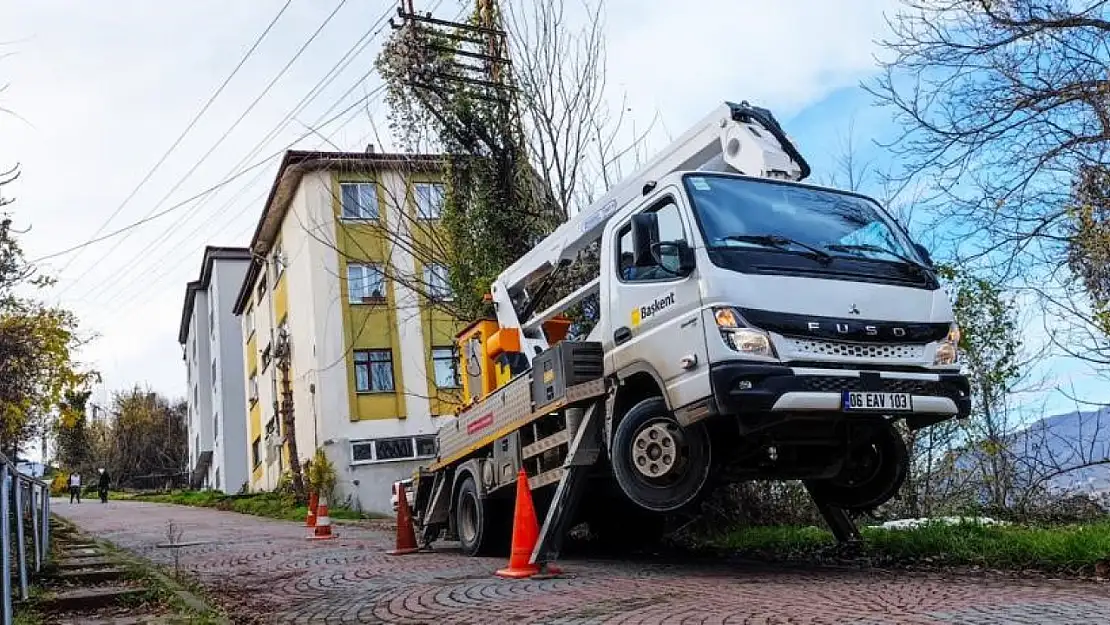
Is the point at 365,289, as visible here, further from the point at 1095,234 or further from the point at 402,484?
the point at 1095,234

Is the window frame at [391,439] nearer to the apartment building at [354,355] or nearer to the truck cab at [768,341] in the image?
the apartment building at [354,355]

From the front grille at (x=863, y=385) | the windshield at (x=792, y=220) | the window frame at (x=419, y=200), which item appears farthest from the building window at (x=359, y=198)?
the front grille at (x=863, y=385)

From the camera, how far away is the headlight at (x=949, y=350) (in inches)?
302

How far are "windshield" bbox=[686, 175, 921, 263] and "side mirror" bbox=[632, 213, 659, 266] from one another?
35 cm

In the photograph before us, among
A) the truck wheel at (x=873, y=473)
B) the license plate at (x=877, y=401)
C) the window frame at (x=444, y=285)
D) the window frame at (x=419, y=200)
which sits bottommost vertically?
the truck wheel at (x=873, y=473)

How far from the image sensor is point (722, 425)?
7.87 m

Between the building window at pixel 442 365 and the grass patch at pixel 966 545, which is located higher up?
the building window at pixel 442 365

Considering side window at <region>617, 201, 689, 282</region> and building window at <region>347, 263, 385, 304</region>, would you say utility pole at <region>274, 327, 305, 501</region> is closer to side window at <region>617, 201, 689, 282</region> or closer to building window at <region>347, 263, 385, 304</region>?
building window at <region>347, 263, 385, 304</region>

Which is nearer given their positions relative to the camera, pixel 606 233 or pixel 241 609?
pixel 241 609

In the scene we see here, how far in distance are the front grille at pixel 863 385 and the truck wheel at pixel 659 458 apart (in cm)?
91

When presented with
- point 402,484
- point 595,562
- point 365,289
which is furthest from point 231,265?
point 595,562

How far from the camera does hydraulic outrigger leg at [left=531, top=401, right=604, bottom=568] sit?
8617 mm

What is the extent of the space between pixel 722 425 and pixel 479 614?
7.65ft

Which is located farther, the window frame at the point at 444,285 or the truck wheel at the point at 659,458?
the window frame at the point at 444,285
